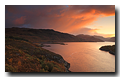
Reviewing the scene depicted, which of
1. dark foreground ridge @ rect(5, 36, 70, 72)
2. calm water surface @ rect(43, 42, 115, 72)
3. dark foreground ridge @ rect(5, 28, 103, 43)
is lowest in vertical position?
calm water surface @ rect(43, 42, 115, 72)

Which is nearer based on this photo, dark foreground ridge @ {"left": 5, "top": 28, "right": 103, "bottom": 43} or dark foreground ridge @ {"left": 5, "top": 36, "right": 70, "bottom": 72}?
dark foreground ridge @ {"left": 5, "top": 36, "right": 70, "bottom": 72}

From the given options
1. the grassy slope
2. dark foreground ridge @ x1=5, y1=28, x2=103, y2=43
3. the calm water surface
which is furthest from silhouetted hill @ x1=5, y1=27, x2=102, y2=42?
the grassy slope

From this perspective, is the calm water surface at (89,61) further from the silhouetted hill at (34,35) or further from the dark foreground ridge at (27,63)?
the silhouetted hill at (34,35)

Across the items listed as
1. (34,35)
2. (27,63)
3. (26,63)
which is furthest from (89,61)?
(34,35)

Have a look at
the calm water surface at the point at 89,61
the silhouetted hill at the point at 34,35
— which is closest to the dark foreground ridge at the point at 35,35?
the silhouetted hill at the point at 34,35

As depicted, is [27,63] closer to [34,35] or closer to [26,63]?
[26,63]

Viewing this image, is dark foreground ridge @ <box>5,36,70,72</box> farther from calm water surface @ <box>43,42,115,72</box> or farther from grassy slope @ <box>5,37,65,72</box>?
calm water surface @ <box>43,42,115,72</box>

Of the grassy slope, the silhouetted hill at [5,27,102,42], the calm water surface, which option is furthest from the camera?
the silhouetted hill at [5,27,102,42]
